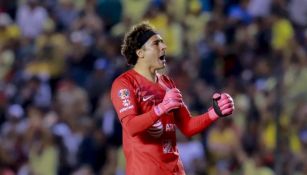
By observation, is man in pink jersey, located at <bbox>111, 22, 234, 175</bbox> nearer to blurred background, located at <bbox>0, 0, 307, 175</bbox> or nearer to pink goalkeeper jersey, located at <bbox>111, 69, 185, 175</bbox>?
pink goalkeeper jersey, located at <bbox>111, 69, 185, 175</bbox>

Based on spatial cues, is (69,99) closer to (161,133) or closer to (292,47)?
(292,47)

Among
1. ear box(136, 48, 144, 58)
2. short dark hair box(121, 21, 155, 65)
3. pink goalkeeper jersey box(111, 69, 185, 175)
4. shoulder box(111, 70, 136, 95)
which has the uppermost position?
short dark hair box(121, 21, 155, 65)

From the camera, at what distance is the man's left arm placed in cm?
683

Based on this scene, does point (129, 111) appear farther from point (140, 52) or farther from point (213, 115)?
point (213, 115)

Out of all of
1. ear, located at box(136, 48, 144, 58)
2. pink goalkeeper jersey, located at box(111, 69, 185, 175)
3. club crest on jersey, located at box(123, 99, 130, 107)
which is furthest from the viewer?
ear, located at box(136, 48, 144, 58)

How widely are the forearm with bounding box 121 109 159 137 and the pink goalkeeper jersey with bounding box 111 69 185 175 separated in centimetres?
10

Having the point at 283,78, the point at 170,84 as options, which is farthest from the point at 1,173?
the point at 170,84

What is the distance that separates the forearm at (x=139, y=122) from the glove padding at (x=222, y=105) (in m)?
0.52

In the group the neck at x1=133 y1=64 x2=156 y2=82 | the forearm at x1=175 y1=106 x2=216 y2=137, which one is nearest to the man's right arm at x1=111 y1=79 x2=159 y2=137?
the neck at x1=133 y1=64 x2=156 y2=82

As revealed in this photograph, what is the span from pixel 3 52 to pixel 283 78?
482cm

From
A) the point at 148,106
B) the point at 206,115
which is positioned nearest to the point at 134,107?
the point at 148,106

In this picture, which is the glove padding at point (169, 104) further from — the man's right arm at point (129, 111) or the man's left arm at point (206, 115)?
the man's left arm at point (206, 115)

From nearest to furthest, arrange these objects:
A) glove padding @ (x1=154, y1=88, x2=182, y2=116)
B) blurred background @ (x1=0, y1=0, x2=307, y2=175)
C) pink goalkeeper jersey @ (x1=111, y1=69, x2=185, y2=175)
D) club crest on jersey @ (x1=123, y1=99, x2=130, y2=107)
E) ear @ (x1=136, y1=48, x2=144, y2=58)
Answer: glove padding @ (x1=154, y1=88, x2=182, y2=116) < club crest on jersey @ (x1=123, y1=99, x2=130, y2=107) < pink goalkeeper jersey @ (x1=111, y1=69, x2=185, y2=175) < ear @ (x1=136, y1=48, x2=144, y2=58) < blurred background @ (x1=0, y1=0, x2=307, y2=175)

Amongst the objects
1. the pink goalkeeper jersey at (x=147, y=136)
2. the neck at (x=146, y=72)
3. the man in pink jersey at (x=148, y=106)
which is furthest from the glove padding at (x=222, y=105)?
the neck at (x=146, y=72)
